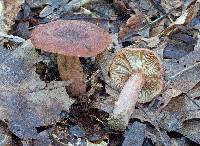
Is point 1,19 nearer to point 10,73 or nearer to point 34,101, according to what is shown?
point 10,73

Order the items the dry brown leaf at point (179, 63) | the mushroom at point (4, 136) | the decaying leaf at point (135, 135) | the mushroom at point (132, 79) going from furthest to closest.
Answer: the dry brown leaf at point (179, 63) → the mushroom at point (132, 79) → the decaying leaf at point (135, 135) → the mushroom at point (4, 136)

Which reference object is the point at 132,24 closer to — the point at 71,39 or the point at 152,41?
the point at 152,41

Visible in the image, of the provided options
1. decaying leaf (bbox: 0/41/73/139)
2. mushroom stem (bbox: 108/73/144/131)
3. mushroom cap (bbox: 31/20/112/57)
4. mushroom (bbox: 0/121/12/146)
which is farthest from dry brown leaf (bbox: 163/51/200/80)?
mushroom (bbox: 0/121/12/146)

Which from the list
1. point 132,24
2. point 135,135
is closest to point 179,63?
point 132,24

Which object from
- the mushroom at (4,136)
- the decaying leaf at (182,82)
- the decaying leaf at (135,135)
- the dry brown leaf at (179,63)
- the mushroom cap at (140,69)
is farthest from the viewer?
the dry brown leaf at (179,63)

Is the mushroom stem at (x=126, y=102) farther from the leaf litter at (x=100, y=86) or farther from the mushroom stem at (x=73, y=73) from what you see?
the mushroom stem at (x=73, y=73)

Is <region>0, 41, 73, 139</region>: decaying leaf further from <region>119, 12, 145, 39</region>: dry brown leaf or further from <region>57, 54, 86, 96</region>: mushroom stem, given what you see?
<region>119, 12, 145, 39</region>: dry brown leaf

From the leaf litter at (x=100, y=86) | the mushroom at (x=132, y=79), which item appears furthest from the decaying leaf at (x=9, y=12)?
the mushroom at (x=132, y=79)

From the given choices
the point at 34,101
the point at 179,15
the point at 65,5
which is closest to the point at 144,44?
the point at 179,15
